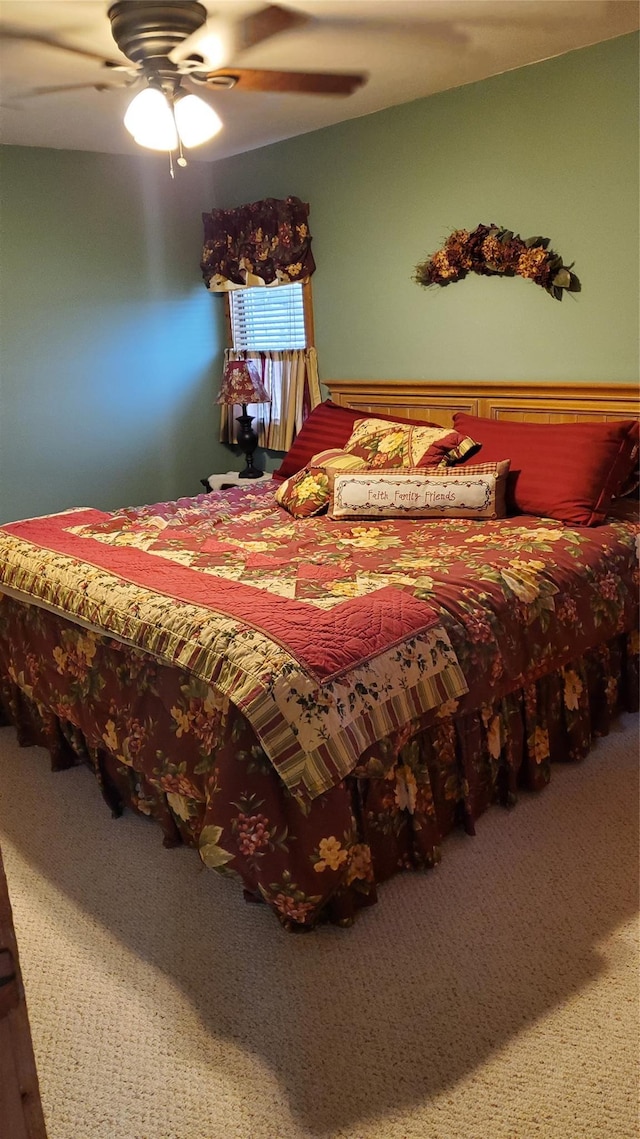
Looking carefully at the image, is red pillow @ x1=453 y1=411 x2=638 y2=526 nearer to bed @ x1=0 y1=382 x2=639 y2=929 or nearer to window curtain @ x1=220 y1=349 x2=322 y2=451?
bed @ x1=0 y1=382 x2=639 y2=929

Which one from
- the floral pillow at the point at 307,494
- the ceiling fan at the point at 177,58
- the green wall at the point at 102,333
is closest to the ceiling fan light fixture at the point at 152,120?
the ceiling fan at the point at 177,58

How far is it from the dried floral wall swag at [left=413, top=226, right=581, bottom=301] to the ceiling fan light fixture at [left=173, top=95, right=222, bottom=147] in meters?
1.19

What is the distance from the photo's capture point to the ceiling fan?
7.93 feet

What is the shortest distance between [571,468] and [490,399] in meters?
0.76

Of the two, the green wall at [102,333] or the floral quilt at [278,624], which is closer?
the floral quilt at [278,624]

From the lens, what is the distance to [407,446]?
332 centimetres

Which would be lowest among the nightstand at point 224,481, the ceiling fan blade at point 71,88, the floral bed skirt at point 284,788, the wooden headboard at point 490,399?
the floral bed skirt at point 284,788

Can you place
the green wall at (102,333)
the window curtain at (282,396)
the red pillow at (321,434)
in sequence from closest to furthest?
the red pillow at (321,434) → the green wall at (102,333) → the window curtain at (282,396)

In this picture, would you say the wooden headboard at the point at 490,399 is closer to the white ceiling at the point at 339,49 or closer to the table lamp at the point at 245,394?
the table lamp at the point at 245,394

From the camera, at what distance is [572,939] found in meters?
1.98

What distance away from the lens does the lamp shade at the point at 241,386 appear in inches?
180

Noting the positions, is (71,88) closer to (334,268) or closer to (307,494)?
(334,268)

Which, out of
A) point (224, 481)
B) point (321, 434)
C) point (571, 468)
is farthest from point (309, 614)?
point (224, 481)

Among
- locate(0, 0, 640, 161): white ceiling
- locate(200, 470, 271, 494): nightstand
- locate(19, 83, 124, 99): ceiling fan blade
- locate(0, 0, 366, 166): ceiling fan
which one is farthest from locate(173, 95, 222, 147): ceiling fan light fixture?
locate(200, 470, 271, 494): nightstand
